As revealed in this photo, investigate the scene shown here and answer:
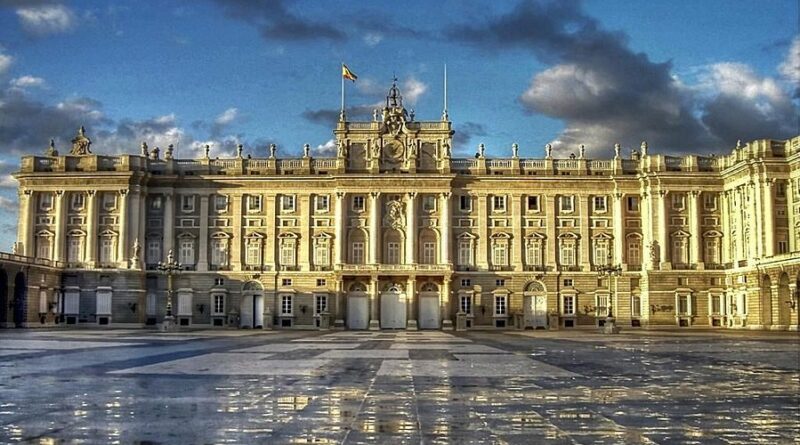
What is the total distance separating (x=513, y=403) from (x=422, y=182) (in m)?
62.9

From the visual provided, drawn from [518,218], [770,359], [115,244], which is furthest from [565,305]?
[770,359]

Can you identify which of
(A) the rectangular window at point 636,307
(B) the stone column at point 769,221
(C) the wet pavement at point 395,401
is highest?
(B) the stone column at point 769,221

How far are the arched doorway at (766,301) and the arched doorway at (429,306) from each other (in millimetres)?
25938

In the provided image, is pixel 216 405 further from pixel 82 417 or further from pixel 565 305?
pixel 565 305

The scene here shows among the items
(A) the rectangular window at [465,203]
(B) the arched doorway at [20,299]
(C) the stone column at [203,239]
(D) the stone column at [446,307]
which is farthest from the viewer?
(A) the rectangular window at [465,203]

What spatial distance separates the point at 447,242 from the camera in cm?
7631

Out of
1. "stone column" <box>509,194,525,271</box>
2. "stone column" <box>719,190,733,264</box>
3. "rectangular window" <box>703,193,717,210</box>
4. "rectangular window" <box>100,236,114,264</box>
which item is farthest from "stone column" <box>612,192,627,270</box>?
"rectangular window" <box>100,236,114,264</box>

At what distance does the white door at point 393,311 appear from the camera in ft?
250

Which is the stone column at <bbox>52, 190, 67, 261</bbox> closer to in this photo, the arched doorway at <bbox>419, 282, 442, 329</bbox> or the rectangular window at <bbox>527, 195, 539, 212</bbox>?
the arched doorway at <bbox>419, 282, 442, 329</bbox>

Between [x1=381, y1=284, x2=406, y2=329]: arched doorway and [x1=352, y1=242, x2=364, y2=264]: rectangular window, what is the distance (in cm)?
353

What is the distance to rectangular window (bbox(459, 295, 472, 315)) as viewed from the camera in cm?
7675

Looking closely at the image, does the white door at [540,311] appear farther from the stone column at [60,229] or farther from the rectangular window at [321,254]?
the stone column at [60,229]

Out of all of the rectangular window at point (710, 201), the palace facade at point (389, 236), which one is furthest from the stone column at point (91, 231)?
the rectangular window at point (710, 201)

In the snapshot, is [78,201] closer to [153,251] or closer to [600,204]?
[153,251]
